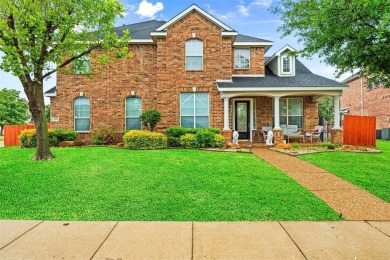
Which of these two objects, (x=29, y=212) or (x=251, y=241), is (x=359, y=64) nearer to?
(x=251, y=241)

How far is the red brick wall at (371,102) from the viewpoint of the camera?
25.5m

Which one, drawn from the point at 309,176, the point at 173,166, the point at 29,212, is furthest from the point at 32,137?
the point at 309,176

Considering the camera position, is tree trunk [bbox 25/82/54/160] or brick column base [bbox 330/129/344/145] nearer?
tree trunk [bbox 25/82/54/160]

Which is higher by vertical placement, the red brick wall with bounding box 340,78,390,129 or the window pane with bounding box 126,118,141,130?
the red brick wall with bounding box 340,78,390,129

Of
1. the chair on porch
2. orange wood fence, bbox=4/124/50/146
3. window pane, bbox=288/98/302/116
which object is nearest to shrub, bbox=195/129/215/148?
the chair on porch

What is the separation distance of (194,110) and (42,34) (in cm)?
867

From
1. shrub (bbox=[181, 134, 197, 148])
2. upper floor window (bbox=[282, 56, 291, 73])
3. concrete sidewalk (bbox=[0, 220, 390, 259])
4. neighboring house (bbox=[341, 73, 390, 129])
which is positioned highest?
upper floor window (bbox=[282, 56, 291, 73])

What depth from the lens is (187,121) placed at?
16094mm

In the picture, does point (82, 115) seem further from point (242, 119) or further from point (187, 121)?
point (242, 119)

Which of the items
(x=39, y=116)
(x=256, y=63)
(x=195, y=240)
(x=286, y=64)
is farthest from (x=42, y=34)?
(x=286, y=64)

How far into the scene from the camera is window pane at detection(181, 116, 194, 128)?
52.8ft

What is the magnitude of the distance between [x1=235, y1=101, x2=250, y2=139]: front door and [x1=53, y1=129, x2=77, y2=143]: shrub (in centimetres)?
999

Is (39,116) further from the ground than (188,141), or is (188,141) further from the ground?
(39,116)

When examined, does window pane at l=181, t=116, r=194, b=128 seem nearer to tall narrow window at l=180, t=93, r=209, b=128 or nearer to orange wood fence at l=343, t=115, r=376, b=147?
tall narrow window at l=180, t=93, r=209, b=128
